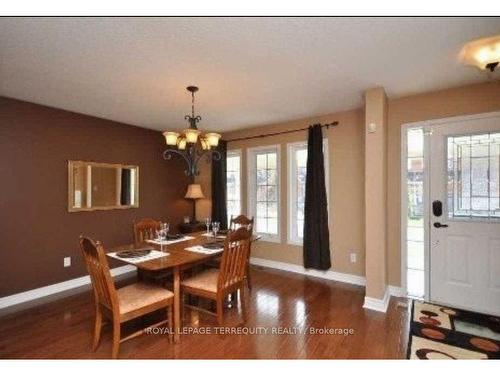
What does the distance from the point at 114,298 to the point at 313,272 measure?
2.84m

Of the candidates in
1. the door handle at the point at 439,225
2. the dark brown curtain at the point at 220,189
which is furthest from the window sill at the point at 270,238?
the door handle at the point at 439,225

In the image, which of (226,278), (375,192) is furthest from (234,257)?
(375,192)

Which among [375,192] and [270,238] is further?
[270,238]

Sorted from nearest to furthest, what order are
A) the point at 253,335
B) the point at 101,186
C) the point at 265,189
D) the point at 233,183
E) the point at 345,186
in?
1. the point at 253,335
2. the point at 345,186
3. the point at 101,186
4. the point at 265,189
5. the point at 233,183

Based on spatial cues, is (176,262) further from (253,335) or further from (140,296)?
(253,335)

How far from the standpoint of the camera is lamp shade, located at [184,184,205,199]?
15.7 ft

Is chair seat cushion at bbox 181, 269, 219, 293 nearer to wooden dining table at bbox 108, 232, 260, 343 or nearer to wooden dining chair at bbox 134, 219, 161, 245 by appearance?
wooden dining table at bbox 108, 232, 260, 343

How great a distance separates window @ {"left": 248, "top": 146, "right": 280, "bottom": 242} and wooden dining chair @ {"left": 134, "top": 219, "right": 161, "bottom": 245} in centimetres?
182

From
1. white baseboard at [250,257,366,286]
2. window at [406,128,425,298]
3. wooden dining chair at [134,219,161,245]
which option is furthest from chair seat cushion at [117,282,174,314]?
window at [406,128,425,298]

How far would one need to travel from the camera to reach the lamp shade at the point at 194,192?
188 inches

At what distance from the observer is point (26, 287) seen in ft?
10.2

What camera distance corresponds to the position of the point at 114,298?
1.89m
